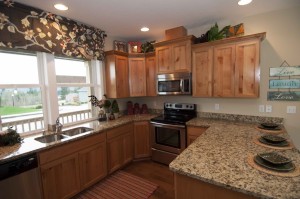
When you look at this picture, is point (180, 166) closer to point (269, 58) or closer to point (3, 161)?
point (3, 161)

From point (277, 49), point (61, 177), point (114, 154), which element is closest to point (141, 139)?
point (114, 154)

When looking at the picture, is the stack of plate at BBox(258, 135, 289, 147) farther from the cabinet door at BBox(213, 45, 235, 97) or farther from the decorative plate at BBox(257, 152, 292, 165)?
the cabinet door at BBox(213, 45, 235, 97)

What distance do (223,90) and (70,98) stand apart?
8.67 ft

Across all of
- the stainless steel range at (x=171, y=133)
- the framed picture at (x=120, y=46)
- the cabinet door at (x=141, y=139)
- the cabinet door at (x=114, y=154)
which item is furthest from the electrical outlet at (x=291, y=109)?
the framed picture at (x=120, y=46)

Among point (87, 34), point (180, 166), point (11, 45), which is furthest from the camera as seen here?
point (87, 34)

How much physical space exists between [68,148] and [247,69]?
107 inches

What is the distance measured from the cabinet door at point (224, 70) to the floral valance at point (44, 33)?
2.13 metres

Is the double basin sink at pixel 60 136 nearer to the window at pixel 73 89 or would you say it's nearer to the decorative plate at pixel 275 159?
the window at pixel 73 89

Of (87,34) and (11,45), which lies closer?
(11,45)

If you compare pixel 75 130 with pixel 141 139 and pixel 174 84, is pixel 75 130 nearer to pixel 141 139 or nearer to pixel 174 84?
pixel 141 139

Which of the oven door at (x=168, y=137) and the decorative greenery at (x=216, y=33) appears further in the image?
the oven door at (x=168, y=137)

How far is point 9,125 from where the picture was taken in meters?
2.24

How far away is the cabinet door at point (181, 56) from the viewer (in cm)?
281

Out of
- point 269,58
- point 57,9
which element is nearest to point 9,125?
point 57,9
